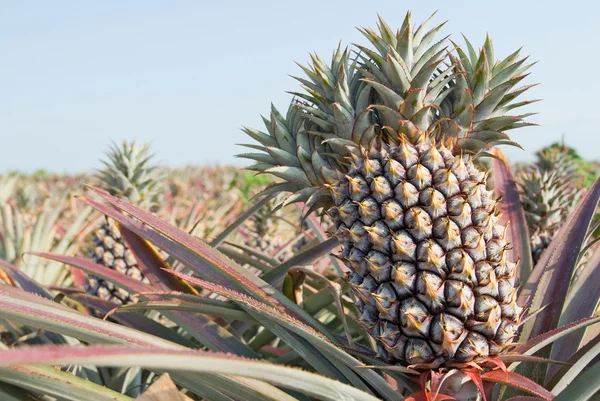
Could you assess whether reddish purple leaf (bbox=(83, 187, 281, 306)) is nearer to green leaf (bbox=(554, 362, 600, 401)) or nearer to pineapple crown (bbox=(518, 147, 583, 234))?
green leaf (bbox=(554, 362, 600, 401))

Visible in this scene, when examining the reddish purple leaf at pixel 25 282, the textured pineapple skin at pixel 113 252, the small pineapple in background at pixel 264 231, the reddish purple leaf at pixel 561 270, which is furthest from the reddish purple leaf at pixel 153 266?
the small pineapple in background at pixel 264 231

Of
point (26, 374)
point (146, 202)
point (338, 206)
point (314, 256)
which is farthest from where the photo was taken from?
point (146, 202)

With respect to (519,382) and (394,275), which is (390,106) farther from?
(519,382)

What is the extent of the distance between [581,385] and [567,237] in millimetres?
635

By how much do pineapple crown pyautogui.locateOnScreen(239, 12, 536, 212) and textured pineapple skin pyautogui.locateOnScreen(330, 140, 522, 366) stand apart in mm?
130

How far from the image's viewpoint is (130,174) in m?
3.36

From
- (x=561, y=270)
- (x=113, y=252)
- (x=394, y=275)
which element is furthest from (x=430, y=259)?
(x=113, y=252)

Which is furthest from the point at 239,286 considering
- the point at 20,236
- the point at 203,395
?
the point at 20,236

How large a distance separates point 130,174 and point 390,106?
89.0 inches

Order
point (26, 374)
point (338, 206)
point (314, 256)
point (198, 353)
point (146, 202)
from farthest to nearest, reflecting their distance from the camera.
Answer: point (146, 202), point (314, 256), point (338, 206), point (26, 374), point (198, 353)

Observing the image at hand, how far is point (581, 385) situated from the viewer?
1.30 meters

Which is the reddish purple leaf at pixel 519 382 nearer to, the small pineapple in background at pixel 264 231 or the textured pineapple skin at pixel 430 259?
the textured pineapple skin at pixel 430 259

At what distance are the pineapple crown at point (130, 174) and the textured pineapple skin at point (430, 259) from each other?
2220 millimetres

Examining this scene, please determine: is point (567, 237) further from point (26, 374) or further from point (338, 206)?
point (26, 374)
